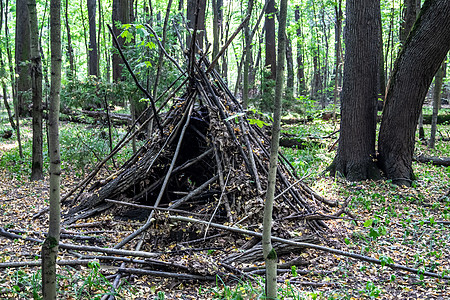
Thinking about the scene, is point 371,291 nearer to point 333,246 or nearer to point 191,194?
point 333,246

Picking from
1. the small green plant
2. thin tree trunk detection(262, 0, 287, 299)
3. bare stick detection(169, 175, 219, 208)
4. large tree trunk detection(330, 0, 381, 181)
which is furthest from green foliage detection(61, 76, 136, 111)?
the small green plant

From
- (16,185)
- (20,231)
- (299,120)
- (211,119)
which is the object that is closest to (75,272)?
(20,231)

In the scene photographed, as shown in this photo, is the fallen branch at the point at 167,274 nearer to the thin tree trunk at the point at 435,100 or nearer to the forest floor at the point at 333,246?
the forest floor at the point at 333,246

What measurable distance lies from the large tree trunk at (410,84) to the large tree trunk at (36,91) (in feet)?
18.1

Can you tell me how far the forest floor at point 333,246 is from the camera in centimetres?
274

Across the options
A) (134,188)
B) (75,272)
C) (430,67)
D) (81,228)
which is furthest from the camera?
(430,67)

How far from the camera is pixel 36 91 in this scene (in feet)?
18.2

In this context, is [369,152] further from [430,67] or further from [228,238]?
[228,238]

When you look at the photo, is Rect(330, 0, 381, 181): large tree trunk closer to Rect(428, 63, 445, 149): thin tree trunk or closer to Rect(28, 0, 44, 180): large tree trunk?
Rect(428, 63, 445, 149): thin tree trunk

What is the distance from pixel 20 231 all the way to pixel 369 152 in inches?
220

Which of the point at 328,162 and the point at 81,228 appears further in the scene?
the point at 328,162

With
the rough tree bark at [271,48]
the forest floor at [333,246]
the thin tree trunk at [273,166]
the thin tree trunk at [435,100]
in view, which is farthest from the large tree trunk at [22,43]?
the thin tree trunk at [435,100]

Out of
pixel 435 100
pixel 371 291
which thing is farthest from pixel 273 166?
pixel 435 100

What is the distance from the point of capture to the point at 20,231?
3777 mm
